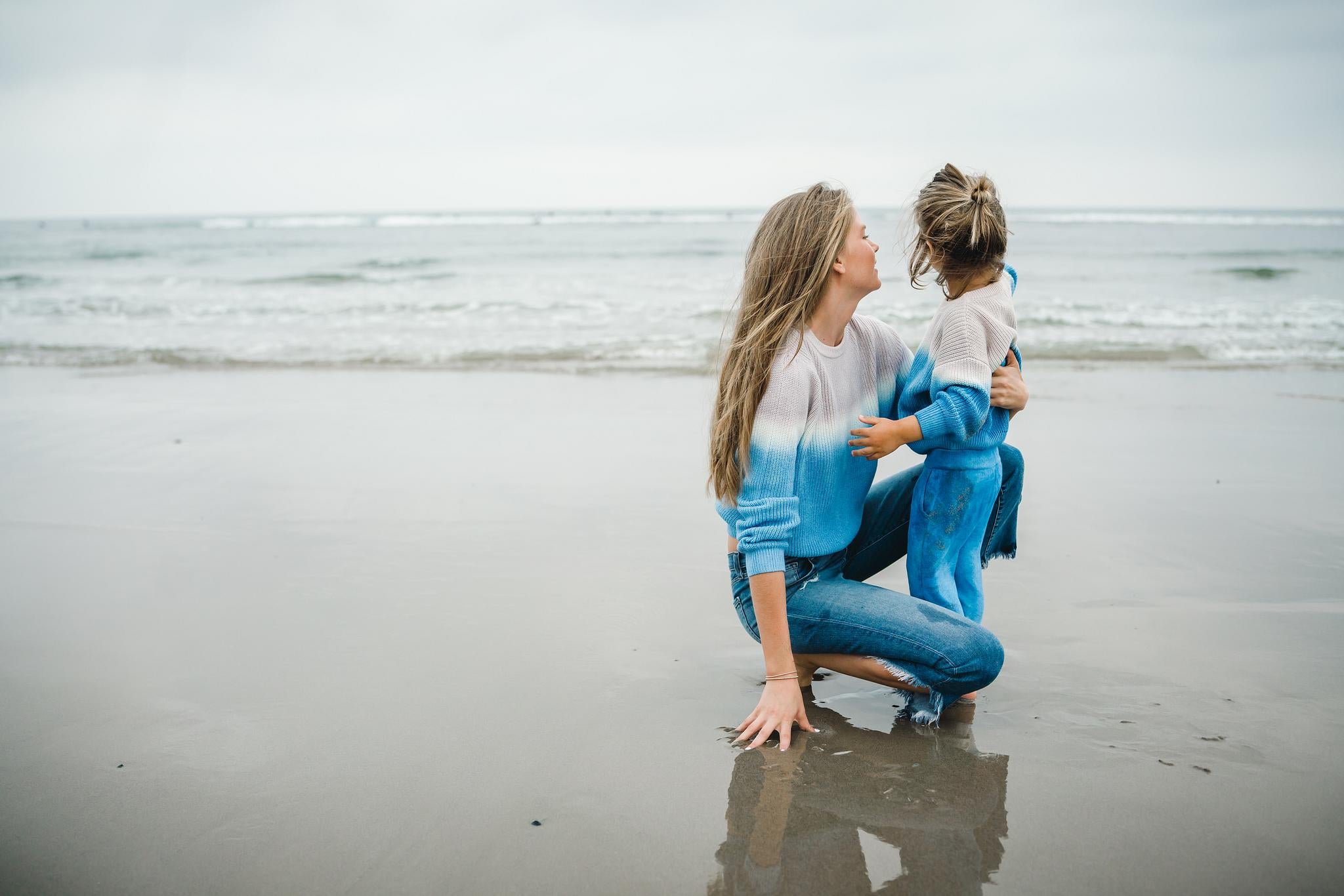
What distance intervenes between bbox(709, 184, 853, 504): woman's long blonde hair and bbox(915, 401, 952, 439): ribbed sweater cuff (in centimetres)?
38

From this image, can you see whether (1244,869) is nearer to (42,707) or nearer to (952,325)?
(952,325)

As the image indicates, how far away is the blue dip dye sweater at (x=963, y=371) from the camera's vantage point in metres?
2.43

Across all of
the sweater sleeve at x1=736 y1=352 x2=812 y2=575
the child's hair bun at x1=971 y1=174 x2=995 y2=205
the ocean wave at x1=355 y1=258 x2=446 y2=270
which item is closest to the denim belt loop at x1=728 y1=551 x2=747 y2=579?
the sweater sleeve at x1=736 y1=352 x2=812 y2=575

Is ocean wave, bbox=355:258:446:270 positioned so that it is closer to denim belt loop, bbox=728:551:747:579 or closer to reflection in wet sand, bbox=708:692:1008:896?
denim belt loop, bbox=728:551:747:579

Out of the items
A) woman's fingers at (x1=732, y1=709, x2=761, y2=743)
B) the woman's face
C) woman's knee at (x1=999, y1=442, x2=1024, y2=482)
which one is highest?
the woman's face

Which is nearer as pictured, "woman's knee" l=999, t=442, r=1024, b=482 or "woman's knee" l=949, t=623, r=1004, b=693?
"woman's knee" l=949, t=623, r=1004, b=693

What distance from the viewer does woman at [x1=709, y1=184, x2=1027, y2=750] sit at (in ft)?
7.80

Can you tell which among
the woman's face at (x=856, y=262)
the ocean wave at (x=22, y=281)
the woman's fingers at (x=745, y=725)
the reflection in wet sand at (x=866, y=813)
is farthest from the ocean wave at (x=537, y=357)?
the ocean wave at (x=22, y=281)

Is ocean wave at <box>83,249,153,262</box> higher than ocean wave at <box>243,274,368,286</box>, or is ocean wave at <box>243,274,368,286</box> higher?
ocean wave at <box>83,249,153,262</box>

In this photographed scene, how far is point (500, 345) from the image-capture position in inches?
401

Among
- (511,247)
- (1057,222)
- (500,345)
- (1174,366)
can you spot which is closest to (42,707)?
(500,345)

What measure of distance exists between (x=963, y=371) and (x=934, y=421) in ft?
0.51

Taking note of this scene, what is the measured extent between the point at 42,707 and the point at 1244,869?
309 cm

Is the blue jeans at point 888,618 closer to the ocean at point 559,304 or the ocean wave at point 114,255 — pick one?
the ocean at point 559,304
